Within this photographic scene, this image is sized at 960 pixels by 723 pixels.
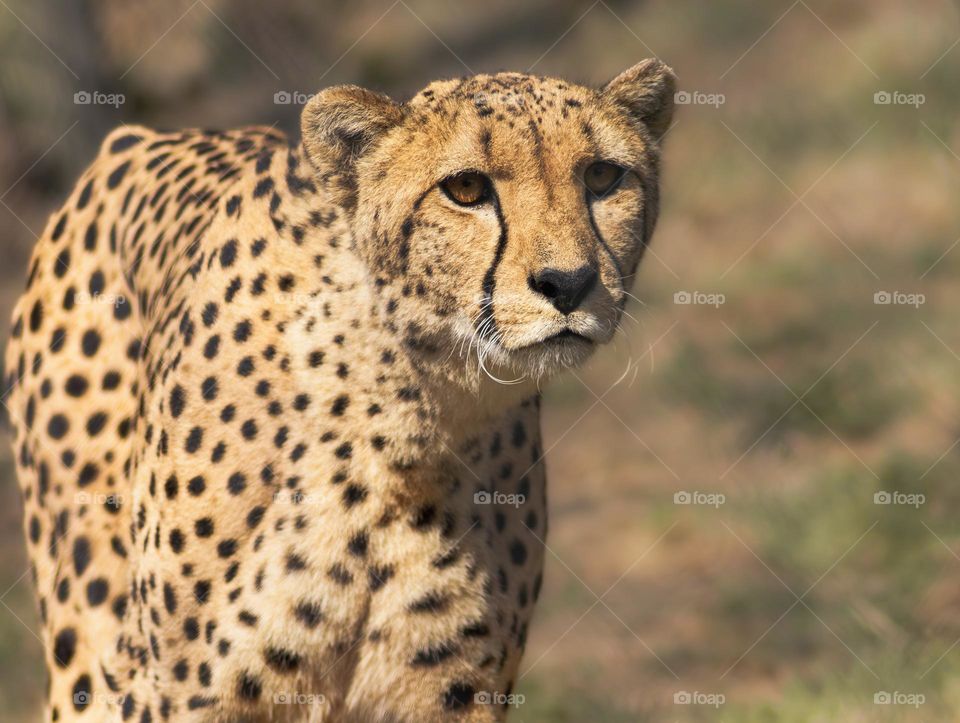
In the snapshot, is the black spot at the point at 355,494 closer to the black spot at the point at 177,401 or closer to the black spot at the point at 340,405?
the black spot at the point at 340,405

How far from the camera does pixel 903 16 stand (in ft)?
26.5

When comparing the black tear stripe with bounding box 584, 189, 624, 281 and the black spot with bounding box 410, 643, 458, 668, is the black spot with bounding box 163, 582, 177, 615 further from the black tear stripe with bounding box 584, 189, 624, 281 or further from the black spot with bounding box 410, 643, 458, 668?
the black tear stripe with bounding box 584, 189, 624, 281

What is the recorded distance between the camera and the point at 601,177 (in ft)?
8.48

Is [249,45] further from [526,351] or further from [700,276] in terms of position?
[526,351]

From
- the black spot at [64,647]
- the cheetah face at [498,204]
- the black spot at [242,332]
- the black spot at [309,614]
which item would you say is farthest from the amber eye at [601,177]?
the black spot at [64,647]

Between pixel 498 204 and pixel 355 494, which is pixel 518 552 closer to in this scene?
pixel 355 494

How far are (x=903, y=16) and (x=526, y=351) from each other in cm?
635

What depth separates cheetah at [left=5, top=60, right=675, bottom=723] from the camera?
248 cm

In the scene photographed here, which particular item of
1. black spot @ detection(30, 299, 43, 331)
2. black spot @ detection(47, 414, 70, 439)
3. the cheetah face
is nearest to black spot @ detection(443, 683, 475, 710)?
the cheetah face

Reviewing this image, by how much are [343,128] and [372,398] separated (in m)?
0.49

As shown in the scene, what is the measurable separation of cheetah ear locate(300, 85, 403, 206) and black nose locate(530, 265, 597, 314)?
1.60ft

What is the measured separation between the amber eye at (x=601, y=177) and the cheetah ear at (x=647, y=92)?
20cm

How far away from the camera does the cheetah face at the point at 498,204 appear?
2396 mm

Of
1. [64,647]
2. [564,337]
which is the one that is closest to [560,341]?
[564,337]
